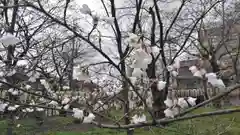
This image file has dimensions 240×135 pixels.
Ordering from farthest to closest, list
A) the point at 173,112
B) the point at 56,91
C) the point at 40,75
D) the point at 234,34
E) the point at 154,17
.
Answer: the point at 234,34, the point at 154,17, the point at 40,75, the point at 56,91, the point at 173,112

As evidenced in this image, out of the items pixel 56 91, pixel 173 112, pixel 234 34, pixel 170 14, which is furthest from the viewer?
pixel 234 34

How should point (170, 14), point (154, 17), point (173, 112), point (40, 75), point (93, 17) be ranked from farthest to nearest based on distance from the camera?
point (170, 14) < point (154, 17) < point (40, 75) < point (173, 112) < point (93, 17)

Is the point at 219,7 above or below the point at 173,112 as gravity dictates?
above

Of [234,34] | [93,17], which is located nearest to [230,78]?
[93,17]

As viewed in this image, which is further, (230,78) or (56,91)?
(56,91)

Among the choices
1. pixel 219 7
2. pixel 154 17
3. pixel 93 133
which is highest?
pixel 219 7

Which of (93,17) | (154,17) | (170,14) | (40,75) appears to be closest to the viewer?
(93,17)

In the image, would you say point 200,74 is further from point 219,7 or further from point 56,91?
point 219,7

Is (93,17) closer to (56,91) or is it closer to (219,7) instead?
(56,91)

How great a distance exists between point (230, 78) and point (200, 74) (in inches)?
8.5

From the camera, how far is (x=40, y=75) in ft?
7.66

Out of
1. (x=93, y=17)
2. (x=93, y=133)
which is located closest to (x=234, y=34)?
(x=93, y=133)

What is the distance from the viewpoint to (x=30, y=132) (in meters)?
7.46

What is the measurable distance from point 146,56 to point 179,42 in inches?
384
